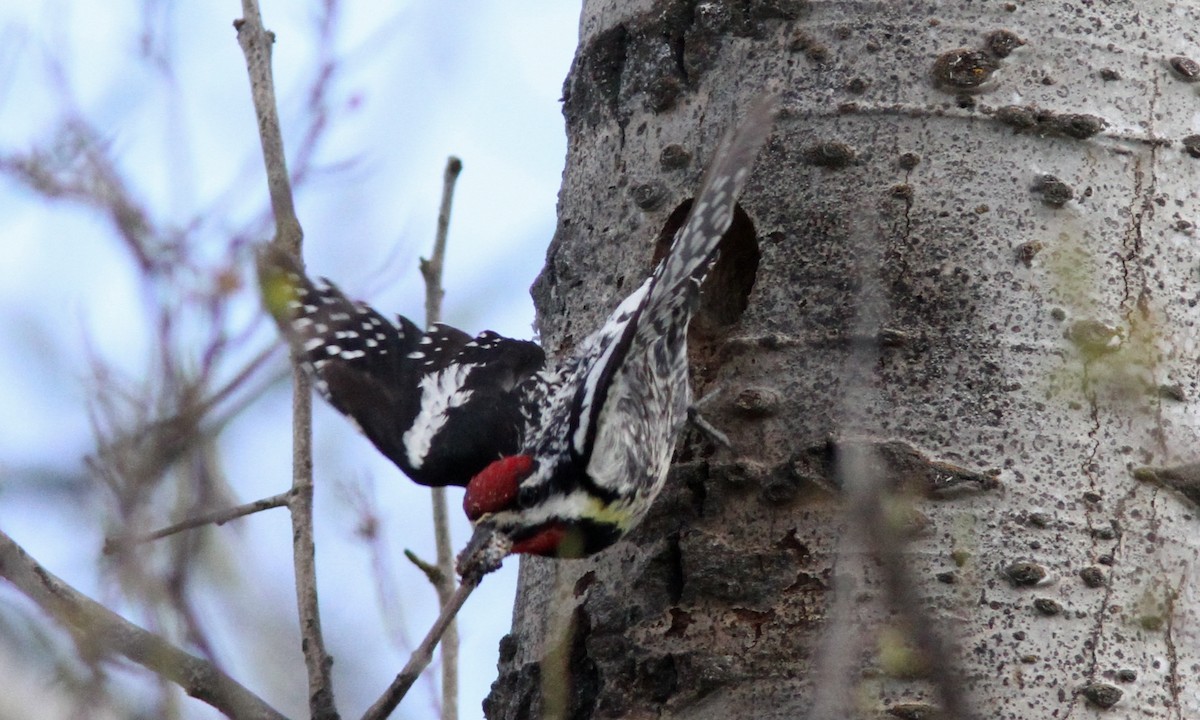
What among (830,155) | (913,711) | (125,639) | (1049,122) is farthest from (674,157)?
(125,639)

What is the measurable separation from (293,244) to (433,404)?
1.19 meters

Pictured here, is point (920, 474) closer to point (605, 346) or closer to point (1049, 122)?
point (1049, 122)

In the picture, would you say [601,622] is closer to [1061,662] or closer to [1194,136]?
[1061,662]

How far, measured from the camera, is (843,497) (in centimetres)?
249

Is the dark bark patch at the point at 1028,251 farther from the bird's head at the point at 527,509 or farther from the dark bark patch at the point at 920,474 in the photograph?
the bird's head at the point at 527,509

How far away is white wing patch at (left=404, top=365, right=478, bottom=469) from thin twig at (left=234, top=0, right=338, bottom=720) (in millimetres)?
926

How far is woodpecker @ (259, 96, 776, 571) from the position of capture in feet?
8.81

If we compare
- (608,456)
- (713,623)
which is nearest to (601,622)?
(713,623)

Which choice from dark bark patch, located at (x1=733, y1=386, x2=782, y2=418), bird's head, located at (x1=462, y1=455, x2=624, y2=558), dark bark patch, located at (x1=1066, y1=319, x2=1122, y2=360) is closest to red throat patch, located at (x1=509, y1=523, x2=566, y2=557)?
bird's head, located at (x1=462, y1=455, x2=624, y2=558)

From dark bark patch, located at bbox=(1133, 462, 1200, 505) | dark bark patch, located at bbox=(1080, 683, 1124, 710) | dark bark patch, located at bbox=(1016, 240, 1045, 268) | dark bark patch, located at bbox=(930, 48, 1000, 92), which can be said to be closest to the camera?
dark bark patch, located at bbox=(1080, 683, 1124, 710)

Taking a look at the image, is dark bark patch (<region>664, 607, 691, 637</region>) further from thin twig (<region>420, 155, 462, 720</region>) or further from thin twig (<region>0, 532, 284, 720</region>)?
thin twig (<region>0, 532, 284, 720</region>)

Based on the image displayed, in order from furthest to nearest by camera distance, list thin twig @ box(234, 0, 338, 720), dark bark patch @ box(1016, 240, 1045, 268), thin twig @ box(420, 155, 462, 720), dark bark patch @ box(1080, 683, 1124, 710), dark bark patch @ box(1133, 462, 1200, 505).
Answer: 1. thin twig @ box(420, 155, 462, 720)
2. dark bark patch @ box(1016, 240, 1045, 268)
3. dark bark patch @ box(1133, 462, 1200, 505)
4. dark bark patch @ box(1080, 683, 1124, 710)
5. thin twig @ box(234, 0, 338, 720)

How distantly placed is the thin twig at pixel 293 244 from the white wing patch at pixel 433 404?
0.93 m

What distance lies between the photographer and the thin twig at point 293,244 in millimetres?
2076
